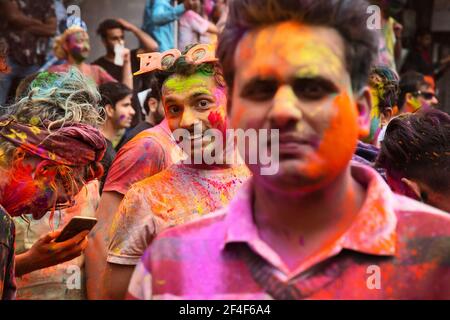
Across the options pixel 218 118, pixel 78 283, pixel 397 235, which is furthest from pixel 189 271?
pixel 78 283

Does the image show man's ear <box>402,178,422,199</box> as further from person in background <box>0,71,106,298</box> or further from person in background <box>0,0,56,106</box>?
person in background <box>0,0,56,106</box>

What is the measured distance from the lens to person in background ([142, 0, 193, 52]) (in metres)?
8.49

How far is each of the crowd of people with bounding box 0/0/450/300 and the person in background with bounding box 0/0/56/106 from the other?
36 cm

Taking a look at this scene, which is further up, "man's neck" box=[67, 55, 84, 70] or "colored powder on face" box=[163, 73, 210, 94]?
"colored powder on face" box=[163, 73, 210, 94]

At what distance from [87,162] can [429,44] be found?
7.32m

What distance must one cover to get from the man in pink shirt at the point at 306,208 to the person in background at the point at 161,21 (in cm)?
617

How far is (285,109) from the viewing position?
2203 mm

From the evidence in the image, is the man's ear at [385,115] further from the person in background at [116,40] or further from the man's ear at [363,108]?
the person in background at [116,40]

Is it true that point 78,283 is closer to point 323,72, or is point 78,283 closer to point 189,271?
point 189,271

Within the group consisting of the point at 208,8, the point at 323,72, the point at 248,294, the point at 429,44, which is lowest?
the point at 429,44

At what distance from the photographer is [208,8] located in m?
8.96

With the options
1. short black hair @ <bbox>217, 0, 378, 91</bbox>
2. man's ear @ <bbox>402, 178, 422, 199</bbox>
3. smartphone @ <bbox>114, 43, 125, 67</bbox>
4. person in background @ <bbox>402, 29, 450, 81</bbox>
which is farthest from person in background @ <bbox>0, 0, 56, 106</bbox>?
short black hair @ <bbox>217, 0, 378, 91</bbox>

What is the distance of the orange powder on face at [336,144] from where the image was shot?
7.34ft

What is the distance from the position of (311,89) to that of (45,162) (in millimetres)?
2024
